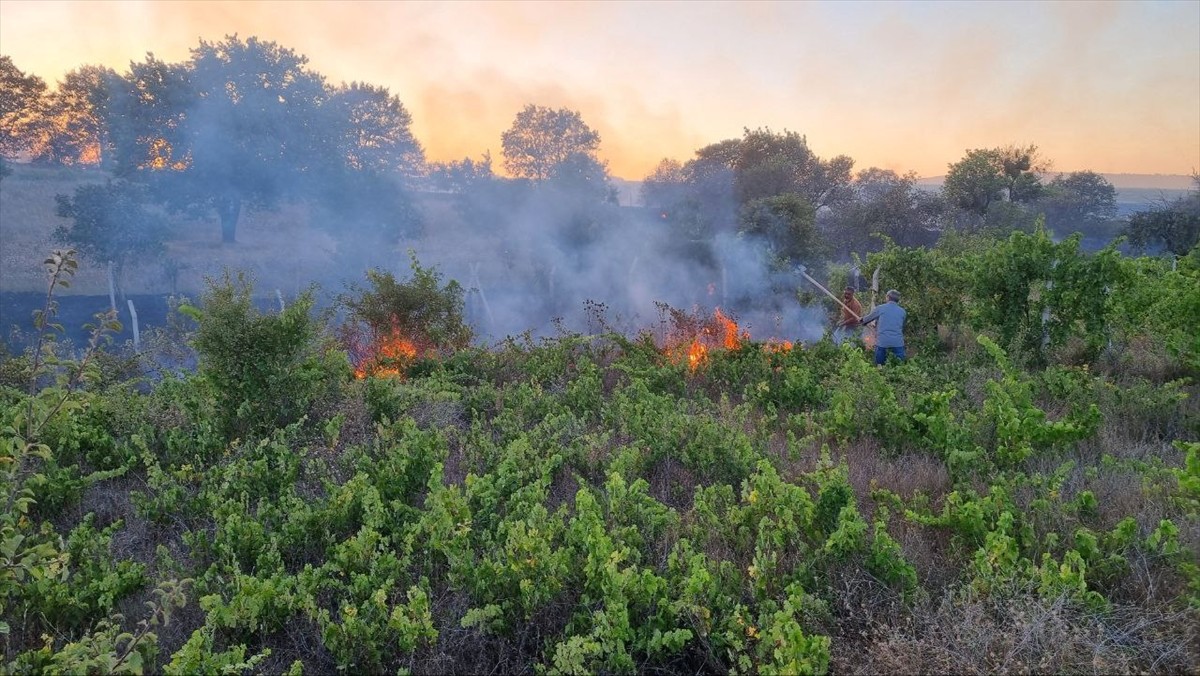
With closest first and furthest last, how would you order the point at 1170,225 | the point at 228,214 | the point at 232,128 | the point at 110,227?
the point at 110,227, the point at 232,128, the point at 1170,225, the point at 228,214

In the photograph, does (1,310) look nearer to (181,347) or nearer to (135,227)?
(135,227)

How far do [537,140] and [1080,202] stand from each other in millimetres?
27232

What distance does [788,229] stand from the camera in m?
20.8

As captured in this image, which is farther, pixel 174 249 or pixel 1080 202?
pixel 1080 202

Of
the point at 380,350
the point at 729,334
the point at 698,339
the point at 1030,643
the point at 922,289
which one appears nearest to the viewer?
the point at 1030,643

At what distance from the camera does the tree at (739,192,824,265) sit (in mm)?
20766

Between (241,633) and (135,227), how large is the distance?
769 inches

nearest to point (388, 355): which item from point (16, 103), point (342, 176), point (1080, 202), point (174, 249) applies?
point (342, 176)

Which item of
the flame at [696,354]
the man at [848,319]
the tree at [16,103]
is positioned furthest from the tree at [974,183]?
the tree at [16,103]

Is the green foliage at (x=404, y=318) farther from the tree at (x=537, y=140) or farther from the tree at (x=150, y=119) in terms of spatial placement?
the tree at (x=537, y=140)

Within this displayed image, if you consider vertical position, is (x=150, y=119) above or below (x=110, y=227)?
above

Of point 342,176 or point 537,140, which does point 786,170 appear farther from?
point 342,176

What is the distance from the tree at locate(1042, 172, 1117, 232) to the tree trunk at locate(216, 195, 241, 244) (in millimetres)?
33592

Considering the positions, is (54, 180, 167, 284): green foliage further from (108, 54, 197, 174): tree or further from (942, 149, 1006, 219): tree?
(942, 149, 1006, 219): tree
